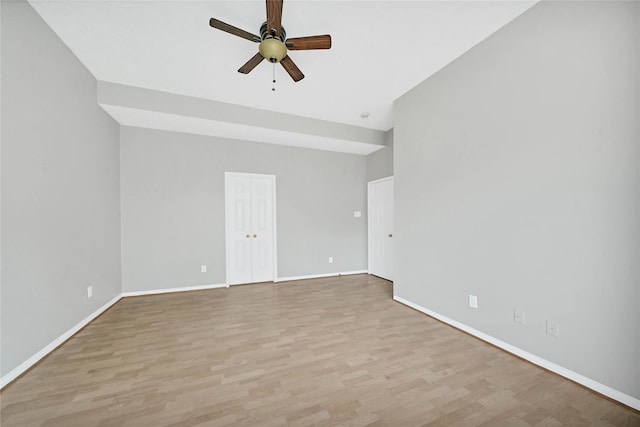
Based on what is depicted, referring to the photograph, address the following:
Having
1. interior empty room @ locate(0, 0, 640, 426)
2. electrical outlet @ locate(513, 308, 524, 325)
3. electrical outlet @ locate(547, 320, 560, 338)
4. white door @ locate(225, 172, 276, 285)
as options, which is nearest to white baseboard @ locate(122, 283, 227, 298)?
interior empty room @ locate(0, 0, 640, 426)

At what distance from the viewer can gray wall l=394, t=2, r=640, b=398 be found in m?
1.56

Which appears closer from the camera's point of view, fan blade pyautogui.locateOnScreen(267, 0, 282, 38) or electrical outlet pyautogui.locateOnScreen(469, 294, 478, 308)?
fan blade pyautogui.locateOnScreen(267, 0, 282, 38)

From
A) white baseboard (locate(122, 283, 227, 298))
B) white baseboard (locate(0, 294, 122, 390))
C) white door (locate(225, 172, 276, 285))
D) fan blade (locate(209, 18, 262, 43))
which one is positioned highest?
fan blade (locate(209, 18, 262, 43))

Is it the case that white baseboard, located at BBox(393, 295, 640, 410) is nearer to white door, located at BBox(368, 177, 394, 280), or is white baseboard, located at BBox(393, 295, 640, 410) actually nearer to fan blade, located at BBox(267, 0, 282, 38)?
white door, located at BBox(368, 177, 394, 280)

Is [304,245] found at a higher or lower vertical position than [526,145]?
lower

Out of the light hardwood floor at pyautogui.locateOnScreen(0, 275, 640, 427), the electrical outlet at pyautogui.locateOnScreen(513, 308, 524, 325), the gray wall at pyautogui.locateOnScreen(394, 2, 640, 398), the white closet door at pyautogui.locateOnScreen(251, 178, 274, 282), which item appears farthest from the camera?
the white closet door at pyautogui.locateOnScreen(251, 178, 274, 282)

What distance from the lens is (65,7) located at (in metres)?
2.01

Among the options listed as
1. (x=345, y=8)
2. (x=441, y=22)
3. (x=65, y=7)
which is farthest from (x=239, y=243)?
(x=441, y=22)

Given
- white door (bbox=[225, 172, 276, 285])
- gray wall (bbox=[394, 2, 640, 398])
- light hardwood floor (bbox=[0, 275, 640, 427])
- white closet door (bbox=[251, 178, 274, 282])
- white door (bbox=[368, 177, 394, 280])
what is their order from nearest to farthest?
light hardwood floor (bbox=[0, 275, 640, 427]) < gray wall (bbox=[394, 2, 640, 398]) < white door (bbox=[225, 172, 276, 285]) < white closet door (bbox=[251, 178, 274, 282]) < white door (bbox=[368, 177, 394, 280])

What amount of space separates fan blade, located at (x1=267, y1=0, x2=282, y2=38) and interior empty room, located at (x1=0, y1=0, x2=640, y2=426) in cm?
2

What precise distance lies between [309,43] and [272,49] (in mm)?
321

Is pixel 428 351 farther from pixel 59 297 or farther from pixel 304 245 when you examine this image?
pixel 59 297

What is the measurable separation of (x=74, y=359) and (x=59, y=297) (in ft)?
2.11

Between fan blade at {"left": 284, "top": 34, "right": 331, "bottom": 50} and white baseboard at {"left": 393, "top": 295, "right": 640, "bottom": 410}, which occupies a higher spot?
fan blade at {"left": 284, "top": 34, "right": 331, "bottom": 50}
